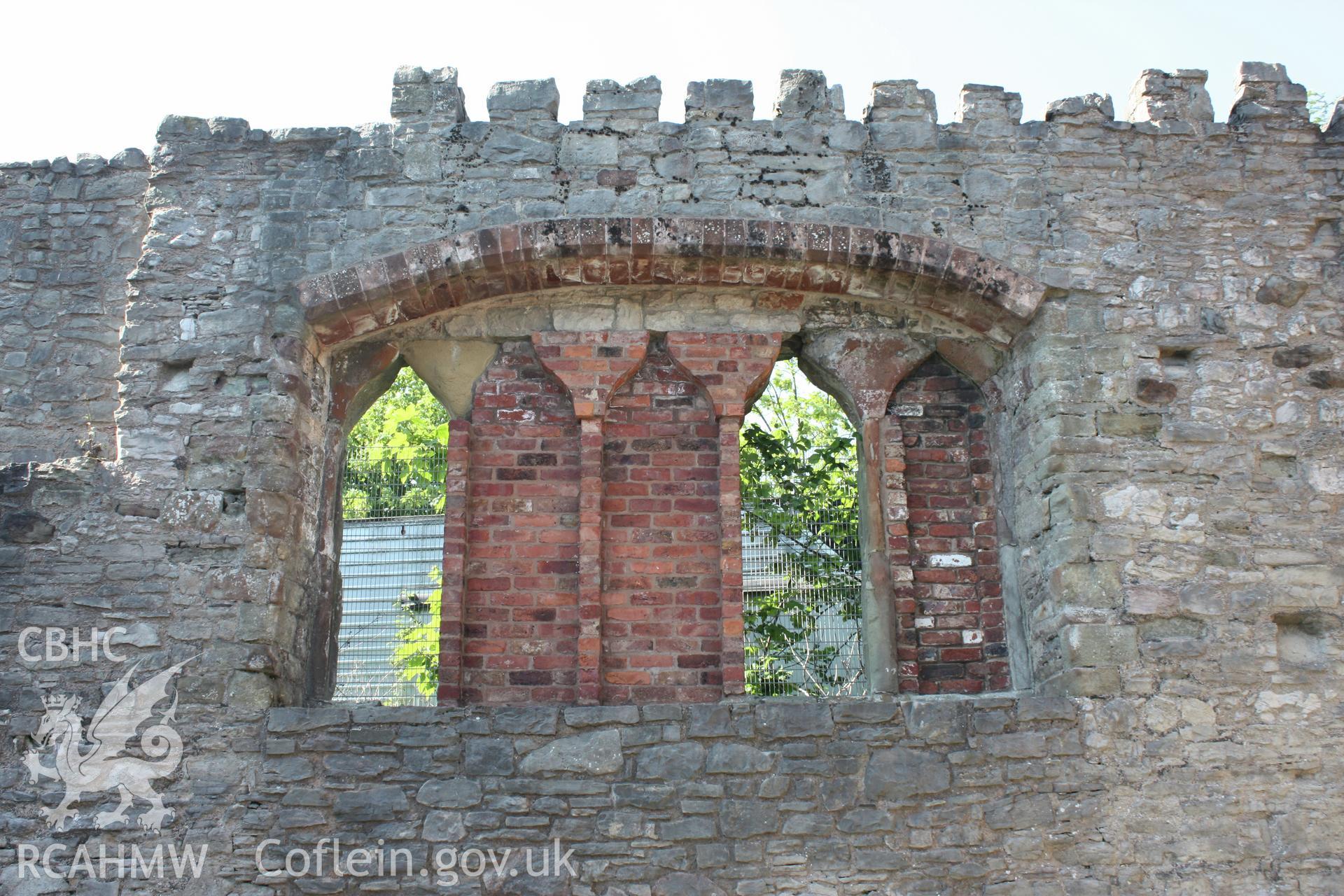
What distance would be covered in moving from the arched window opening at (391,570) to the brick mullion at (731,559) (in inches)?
149

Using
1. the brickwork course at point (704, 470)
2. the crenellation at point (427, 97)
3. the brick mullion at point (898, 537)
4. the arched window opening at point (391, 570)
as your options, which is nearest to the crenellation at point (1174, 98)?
the brickwork course at point (704, 470)

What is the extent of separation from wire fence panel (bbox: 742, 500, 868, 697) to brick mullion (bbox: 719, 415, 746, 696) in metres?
1.25

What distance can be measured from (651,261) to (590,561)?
1.42 meters

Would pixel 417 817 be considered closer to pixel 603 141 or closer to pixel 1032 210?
pixel 603 141

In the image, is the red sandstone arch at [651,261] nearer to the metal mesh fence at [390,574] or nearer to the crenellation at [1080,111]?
the crenellation at [1080,111]

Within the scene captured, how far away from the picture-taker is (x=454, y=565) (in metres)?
5.39

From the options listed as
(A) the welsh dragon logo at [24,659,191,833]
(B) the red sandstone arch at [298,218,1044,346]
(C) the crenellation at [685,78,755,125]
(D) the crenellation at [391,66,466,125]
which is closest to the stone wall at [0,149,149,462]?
(B) the red sandstone arch at [298,218,1044,346]

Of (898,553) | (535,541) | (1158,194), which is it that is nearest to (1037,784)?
(898,553)

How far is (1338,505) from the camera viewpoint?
532 centimetres

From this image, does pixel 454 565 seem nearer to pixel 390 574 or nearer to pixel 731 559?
pixel 731 559

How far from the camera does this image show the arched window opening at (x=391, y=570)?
8.84 m

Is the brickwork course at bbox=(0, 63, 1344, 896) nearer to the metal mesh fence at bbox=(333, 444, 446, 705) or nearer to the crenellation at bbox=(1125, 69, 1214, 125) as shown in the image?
the crenellation at bbox=(1125, 69, 1214, 125)

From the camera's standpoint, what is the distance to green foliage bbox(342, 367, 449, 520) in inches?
357

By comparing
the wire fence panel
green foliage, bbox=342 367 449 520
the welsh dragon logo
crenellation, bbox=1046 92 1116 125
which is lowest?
the welsh dragon logo
